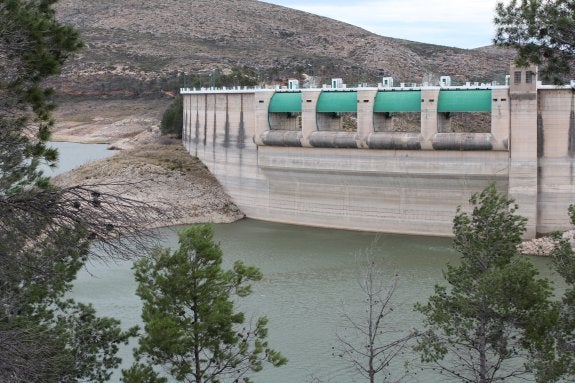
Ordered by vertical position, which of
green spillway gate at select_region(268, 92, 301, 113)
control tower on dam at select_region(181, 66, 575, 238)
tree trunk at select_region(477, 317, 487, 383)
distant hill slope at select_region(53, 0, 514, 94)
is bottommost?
tree trunk at select_region(477, 317, 487, 383)

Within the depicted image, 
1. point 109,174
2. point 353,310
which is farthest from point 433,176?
point 109,174

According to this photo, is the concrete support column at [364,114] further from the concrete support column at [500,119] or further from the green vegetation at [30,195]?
the green vegetation at [30,195]

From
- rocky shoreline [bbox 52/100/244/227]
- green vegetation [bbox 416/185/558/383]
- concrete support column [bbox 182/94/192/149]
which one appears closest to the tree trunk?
green vegetation [bbox 416/185/558/383]

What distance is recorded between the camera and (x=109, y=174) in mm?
35594

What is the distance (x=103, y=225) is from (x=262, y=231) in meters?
24.6

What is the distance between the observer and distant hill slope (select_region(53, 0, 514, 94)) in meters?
82.4

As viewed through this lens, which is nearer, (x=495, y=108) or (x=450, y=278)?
(x=450, y=278)

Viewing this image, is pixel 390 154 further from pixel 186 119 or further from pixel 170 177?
pixel 186 119

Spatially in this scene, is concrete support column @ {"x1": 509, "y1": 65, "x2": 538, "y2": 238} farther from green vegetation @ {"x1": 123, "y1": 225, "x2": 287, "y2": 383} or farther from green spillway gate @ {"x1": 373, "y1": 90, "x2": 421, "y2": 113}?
green vegetation @ {"x1": 123, "y1": 225, "x2": 287, "y2": 383}

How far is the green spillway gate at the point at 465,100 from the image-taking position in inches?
1080

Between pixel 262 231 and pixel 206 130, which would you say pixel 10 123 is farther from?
pixel 206 130

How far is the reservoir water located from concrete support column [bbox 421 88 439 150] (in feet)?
10.1

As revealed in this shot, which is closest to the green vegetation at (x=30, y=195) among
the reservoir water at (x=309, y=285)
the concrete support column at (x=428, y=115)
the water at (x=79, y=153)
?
the reservoir water at (x=309, y=285)

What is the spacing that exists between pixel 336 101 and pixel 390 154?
3.34m
